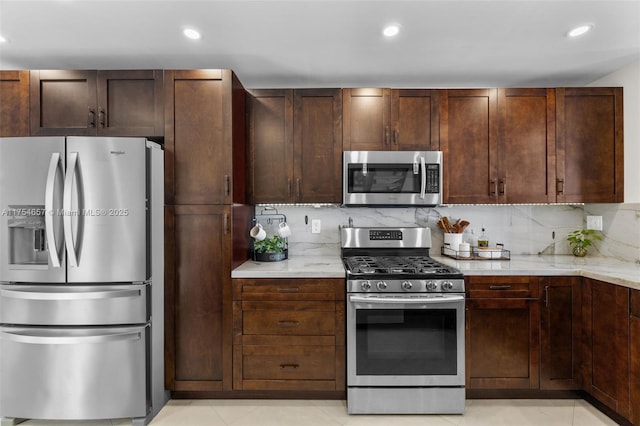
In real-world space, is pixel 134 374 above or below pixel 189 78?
below

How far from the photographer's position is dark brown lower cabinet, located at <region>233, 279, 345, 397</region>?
2387mm

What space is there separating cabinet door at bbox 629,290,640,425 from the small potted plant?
3.46 feet

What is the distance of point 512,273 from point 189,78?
2587 millimetres

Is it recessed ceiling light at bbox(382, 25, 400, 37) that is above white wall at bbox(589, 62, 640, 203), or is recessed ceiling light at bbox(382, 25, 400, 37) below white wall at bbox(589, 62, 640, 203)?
above

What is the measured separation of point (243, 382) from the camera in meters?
2.41

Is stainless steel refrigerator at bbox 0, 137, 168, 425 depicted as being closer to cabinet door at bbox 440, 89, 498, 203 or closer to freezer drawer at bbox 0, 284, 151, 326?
freezer drawer at bbox 0, 284, 151, 326

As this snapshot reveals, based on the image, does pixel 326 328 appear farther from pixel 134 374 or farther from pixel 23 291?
pixel 23 291

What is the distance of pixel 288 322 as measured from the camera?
7.86 feet

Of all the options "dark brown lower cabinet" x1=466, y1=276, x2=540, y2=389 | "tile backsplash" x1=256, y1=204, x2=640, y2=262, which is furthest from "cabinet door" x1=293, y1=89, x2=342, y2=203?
"dark brown lower cabinet" x1=466, y1=276, x2=540, y2=389

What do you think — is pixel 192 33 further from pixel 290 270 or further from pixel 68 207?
pixel 290 270

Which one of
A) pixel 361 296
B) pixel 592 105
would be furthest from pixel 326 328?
pixel 592 105

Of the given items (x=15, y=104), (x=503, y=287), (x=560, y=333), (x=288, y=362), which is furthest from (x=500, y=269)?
(x=15, y=104)

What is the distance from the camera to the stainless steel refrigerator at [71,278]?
2.12 m

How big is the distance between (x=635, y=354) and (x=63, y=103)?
397 cm
